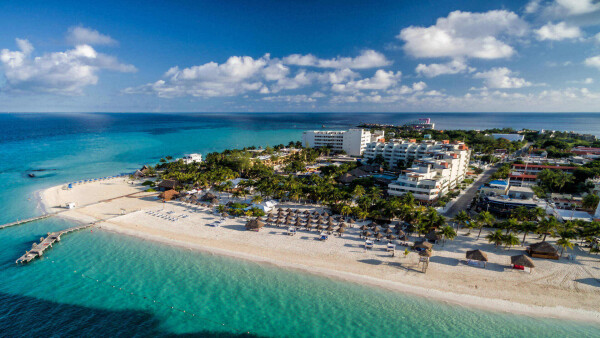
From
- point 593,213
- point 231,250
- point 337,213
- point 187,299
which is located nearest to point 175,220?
point 231,250

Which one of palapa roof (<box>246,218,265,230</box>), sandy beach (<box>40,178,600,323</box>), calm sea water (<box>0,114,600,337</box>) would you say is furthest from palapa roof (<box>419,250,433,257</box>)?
palapa roof (<box>246,218,265,230</box>)

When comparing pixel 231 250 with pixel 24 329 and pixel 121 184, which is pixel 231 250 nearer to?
pixel 24 329

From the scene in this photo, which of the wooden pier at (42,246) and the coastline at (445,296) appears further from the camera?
the wooden pier at (42,246)

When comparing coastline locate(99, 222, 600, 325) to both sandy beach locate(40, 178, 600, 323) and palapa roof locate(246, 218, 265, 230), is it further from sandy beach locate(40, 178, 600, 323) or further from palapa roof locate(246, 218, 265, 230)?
palapa roof locate(246, 218, 265, 230)

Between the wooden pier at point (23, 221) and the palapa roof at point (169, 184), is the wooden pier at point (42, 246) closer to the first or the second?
the wooden pier at point (23, 221)

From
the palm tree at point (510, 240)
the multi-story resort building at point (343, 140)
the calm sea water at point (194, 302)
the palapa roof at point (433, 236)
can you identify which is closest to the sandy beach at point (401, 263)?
the palapa roof at point (433, 236)

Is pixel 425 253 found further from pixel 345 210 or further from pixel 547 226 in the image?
pixel 547 226
